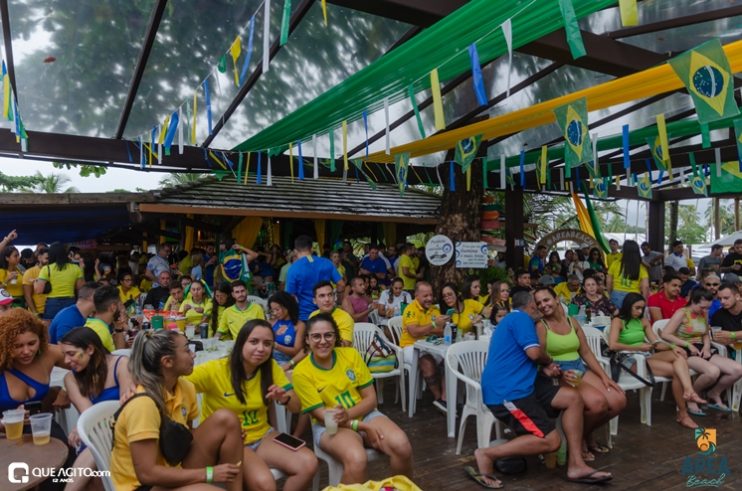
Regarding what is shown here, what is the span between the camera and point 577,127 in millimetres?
4719

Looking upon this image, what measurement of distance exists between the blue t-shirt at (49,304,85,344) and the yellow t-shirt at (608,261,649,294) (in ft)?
20.5

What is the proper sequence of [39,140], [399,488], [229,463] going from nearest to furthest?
[399,488], [229,463], [39,140]

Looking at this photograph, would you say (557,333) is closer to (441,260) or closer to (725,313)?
(725,313)

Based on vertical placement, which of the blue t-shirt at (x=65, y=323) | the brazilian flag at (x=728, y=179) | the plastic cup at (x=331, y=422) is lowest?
the plastic cup at (x=331, y=422)

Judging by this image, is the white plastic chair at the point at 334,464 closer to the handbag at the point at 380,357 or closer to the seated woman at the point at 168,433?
the seated woman at the point at 168,433

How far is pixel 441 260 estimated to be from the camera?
846cm

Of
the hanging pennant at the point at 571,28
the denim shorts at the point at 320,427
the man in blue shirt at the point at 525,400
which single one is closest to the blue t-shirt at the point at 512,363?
the man in blue shirt at the point at 525,400

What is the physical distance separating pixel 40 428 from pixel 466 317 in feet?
12.8

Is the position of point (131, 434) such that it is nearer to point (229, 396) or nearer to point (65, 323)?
point (229, 396)

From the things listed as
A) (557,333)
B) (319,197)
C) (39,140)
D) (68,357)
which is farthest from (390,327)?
(319,197)

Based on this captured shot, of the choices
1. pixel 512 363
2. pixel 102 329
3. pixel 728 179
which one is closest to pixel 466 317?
pixel 512 363

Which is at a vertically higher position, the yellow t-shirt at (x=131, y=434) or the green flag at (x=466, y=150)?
the green flag at (x=466, y=150)

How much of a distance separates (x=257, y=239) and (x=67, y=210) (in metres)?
3.60

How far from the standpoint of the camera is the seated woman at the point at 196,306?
550 cm
